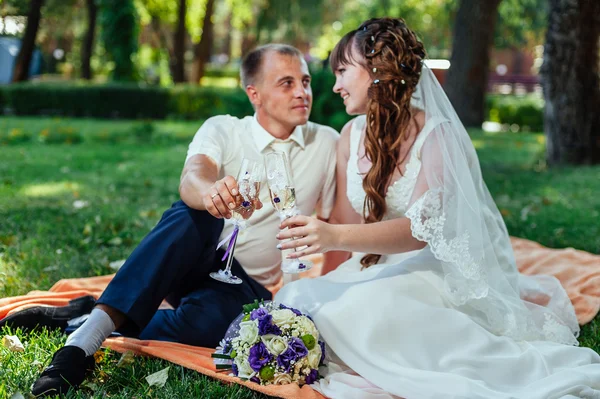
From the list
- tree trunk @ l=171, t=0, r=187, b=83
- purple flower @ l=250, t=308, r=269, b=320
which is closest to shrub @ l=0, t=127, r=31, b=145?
purple flower @ l=250, t=308, r=269, b=320

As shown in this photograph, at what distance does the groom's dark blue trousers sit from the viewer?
127 inches

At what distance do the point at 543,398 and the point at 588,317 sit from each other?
1439 millimetres

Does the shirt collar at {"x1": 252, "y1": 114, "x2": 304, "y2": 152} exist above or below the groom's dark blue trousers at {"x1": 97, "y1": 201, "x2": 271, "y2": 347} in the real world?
above

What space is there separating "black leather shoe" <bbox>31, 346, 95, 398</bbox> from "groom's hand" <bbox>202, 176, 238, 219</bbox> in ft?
2.83

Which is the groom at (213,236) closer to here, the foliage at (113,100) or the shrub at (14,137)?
the shrub at (14,137)

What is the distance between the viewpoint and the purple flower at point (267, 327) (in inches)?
116

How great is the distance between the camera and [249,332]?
2965mm

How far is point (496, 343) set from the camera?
3.18 m

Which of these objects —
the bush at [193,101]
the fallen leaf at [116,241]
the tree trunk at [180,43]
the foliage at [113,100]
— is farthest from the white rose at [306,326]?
the tree trunk at [180,43]

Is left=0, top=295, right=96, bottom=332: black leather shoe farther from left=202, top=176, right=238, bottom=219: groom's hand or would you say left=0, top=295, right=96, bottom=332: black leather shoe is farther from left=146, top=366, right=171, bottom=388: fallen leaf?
left=202, top=176, right=238, bottom=219: groom's hand

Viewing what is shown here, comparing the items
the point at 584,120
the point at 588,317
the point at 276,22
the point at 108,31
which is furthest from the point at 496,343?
the point at 276,22

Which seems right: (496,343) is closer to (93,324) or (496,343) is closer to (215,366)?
(215,366)

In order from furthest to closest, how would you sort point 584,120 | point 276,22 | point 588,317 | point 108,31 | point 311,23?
1. point 311,23
2. point 276,22
3. point 108,31
4. point 584,120
5. point 588,317

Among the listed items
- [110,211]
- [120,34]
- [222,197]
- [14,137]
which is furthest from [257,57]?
[120,34]
